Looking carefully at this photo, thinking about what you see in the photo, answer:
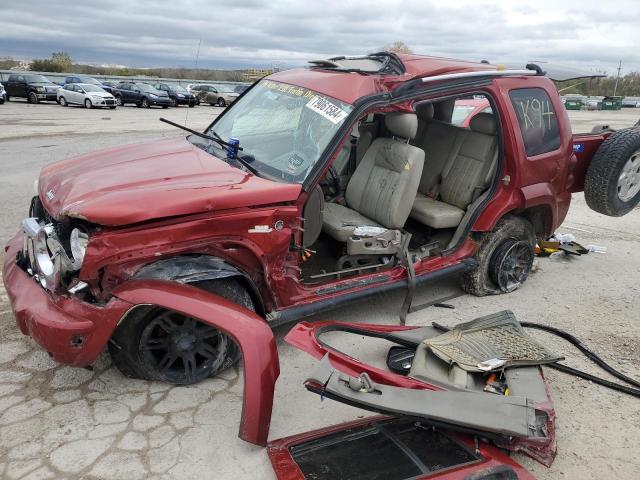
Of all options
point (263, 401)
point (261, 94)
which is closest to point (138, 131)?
point (261, 94)

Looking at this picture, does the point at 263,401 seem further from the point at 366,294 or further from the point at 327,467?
the point at 366,294

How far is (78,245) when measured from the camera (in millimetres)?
2832

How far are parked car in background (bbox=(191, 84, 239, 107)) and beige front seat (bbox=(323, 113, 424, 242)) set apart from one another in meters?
23.5

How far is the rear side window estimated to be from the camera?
4.41 m

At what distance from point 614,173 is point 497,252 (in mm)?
1273

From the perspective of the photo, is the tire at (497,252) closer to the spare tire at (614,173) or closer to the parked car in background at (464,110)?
the spare tire at (614,173)

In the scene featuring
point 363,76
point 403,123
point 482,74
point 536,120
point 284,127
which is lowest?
point 284,127

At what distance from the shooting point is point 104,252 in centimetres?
278

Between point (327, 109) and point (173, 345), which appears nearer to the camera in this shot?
point (173, 345)

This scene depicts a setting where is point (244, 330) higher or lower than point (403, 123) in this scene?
lower

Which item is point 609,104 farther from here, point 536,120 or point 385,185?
point 385,185

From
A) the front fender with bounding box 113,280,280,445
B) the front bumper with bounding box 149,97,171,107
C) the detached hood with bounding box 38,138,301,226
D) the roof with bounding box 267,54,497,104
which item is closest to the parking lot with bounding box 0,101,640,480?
the front fender with bounding box 113,280,280,445

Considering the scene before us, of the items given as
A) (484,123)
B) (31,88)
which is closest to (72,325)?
(484,123)

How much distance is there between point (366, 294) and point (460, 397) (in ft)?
4.46
